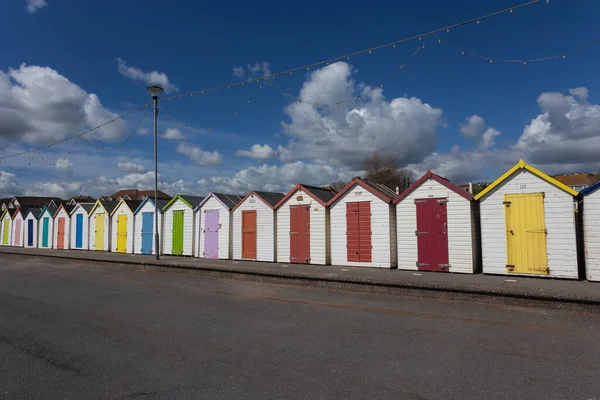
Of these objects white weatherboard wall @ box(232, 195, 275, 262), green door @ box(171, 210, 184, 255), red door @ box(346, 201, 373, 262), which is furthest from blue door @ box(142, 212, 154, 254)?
red door @ box(346, 201, 373, 262)

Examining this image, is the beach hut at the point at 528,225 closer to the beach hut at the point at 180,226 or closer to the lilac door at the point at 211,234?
the lilac door at the point at 211,234

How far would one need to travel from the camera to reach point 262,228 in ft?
54.1

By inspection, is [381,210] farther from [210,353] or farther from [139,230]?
[139,230]

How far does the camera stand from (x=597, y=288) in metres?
9.05

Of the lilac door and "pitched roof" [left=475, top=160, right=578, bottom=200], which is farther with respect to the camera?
the lilac door

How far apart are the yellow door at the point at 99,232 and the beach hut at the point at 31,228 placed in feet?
31.1

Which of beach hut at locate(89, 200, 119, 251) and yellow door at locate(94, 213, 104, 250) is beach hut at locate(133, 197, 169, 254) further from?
yellow door at locate(94, 213, 104, 250)

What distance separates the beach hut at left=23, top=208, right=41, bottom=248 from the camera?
99.0 feet

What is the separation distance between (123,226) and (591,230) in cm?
2120

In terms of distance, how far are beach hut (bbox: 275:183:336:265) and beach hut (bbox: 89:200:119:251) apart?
12600 millimetres

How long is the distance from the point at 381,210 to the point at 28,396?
1119cm

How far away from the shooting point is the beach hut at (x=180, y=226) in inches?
741

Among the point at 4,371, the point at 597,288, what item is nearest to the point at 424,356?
the point at 4,371

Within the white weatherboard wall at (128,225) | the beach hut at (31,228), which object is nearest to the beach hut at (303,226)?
the white weatherboard wall at (128,225)
